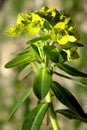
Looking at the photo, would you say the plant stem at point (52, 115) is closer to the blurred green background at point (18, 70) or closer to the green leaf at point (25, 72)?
the green leaf at point (25, 72)

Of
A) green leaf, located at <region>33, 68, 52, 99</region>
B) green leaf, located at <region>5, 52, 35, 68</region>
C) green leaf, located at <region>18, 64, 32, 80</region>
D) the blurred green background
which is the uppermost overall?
green leaf, located at <region>5, 52, 35, 68</region>

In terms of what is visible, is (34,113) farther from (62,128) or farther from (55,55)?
(62,128)

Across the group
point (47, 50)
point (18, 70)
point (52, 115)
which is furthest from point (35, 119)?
point (18, 70)

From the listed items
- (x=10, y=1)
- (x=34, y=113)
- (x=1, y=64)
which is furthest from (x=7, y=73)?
(x=34, y=113)

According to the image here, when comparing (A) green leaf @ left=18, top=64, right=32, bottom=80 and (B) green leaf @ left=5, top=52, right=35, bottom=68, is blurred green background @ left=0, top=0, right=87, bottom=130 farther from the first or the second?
(B) green leaf @ left=5, top=52, right=35, bottom=68

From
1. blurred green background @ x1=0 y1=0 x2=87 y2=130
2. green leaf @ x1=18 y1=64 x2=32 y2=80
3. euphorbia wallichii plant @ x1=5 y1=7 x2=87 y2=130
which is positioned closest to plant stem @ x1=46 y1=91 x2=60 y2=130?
euphorbia wallichii plant @ x1=5 y1=7 x2=87 y2=130

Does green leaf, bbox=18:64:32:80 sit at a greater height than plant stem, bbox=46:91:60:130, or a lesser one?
greater
